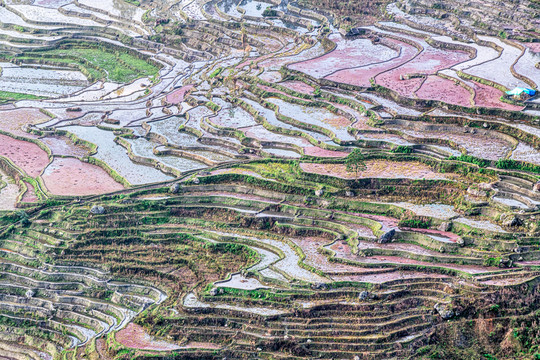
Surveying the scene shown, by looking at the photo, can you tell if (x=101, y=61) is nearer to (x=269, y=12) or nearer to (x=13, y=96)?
(x=13, y=96)

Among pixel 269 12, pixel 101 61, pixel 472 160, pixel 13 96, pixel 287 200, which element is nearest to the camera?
pixel 287 200

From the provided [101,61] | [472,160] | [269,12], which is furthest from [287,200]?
[269,12]

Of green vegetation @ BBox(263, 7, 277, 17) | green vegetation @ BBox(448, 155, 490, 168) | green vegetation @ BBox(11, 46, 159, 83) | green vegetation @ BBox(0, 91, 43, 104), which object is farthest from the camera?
green vegetation @ BBox(263, 7, 277, 17)

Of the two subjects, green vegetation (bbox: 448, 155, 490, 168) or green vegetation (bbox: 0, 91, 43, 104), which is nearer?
green vegetation (bbox: 448, 155, 490, 168)

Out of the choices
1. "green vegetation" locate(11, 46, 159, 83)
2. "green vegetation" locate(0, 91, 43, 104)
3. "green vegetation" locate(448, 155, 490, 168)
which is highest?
"green vegetation" locate(448, 155, 490, 168)

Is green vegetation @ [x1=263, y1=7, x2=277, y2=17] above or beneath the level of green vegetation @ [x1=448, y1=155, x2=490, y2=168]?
beneath

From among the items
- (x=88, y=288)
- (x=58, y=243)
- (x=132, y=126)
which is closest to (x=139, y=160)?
(x=132, y=126)

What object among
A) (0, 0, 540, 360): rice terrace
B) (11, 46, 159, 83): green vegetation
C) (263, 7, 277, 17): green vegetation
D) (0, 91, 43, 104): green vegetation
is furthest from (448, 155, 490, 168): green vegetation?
(263, 7, 277, 17): green vegetation

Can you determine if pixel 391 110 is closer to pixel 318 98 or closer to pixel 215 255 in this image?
pixel 318 98

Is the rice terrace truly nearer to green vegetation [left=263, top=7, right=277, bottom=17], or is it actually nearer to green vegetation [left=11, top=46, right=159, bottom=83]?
green vegetation [left=11, top=46, right=159, bottom=83]
